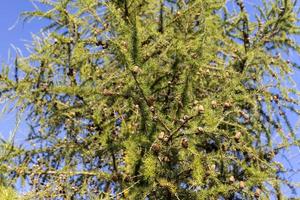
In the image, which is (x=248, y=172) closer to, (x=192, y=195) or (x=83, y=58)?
(x=192, y=195)

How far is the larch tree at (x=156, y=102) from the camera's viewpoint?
394 cm

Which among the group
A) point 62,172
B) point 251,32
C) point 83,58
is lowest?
point 62,172

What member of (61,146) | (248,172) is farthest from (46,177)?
(248,172)

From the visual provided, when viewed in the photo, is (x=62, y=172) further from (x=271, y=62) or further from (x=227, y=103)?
(x=271, y=62)

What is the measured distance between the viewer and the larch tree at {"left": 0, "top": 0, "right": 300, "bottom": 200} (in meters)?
3.94

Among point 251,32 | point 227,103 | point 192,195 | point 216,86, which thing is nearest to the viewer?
point 227,103

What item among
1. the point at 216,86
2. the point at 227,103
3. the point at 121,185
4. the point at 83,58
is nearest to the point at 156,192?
the point at 121,185

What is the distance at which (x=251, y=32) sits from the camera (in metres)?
6.38

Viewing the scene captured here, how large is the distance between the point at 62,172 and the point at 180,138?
A: 1.32 meters

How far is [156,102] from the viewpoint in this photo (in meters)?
4.68

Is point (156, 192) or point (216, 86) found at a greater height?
point (216, 86)

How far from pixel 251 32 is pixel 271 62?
70 centimetres

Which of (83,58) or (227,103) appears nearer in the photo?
(227,103)

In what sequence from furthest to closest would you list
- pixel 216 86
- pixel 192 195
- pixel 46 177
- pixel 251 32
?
1. pixel 251 32
2. pixel 216 86
3. pixel 46 177
4. pixel 192 195
